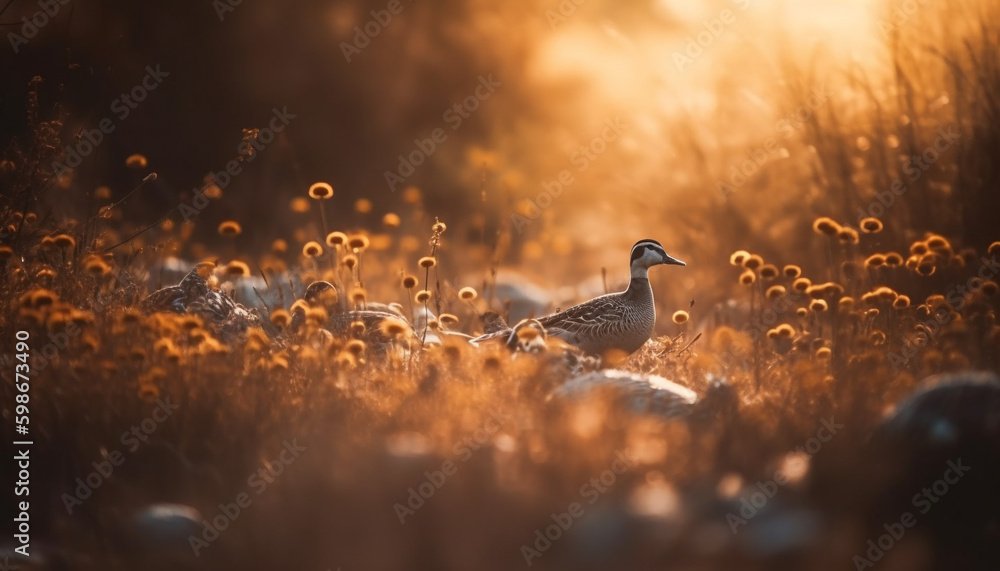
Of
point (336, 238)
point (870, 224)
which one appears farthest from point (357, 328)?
point (870, 224)

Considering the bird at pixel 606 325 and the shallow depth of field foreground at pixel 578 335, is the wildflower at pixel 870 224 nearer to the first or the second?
the shallow depth of field foreground at pixel 578 335

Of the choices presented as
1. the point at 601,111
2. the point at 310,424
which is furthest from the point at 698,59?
the point at 310,424

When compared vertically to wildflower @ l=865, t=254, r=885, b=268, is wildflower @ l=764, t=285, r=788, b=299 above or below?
below

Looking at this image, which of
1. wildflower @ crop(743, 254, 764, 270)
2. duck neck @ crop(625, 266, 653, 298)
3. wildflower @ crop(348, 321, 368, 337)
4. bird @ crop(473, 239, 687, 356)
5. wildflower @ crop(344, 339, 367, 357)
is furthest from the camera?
duck neck @ crop(625, 266, 653, 298)

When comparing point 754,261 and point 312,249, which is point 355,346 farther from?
point 754,261

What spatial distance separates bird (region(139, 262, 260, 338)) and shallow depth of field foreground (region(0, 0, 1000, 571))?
2 cm

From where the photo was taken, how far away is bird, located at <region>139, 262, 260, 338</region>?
5.88 metres

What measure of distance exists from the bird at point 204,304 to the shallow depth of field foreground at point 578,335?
0.06ft

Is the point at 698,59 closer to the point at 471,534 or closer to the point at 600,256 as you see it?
the point at 600,256

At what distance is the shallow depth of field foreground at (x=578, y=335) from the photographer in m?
3.53

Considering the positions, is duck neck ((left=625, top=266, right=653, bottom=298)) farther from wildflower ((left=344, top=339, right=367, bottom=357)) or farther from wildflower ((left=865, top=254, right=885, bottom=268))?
wildflower ((left=344, top=339, right=367, bottom=357))

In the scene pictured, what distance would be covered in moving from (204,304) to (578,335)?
7.31 ft

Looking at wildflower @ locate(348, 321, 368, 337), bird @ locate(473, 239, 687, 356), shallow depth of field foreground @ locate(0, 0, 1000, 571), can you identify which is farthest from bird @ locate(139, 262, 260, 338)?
bird @ locate(473, 239, 687, 356)

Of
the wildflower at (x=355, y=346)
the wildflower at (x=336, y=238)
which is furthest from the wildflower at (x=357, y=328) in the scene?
the wildflower at (x=336, y=238)
